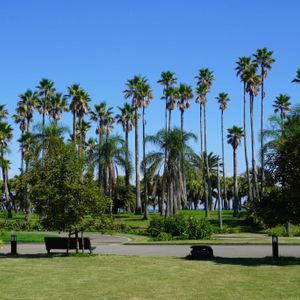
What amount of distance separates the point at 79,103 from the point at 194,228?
124 ft

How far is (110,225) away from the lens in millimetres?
21562

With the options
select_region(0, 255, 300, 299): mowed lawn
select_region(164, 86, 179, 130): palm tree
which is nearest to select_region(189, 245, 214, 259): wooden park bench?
select_region(0, 255, 300, 299): mowed lawn

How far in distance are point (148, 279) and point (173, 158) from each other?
33.2m

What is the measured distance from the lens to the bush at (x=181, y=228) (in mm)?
33250

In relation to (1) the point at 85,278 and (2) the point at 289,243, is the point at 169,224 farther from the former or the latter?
(1) the point at 85,278

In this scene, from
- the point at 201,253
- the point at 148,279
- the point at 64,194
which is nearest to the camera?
the point at 148,279

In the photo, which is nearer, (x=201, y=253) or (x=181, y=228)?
(x=201, y=253)

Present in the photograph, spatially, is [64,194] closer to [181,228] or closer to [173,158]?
[181,228]

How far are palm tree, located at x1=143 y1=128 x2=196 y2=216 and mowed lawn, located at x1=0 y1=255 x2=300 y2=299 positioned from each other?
27.8 metres

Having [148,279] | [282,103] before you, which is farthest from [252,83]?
[148,279]

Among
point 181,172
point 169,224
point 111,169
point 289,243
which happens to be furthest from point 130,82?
point 289,243

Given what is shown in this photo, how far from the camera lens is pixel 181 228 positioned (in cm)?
3503

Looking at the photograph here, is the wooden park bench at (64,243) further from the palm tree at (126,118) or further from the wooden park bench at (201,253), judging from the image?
the palm tree at (126,118)

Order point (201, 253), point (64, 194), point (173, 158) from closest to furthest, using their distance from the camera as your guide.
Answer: point (201, 253) < point (64, 194) < point (173, 158)
